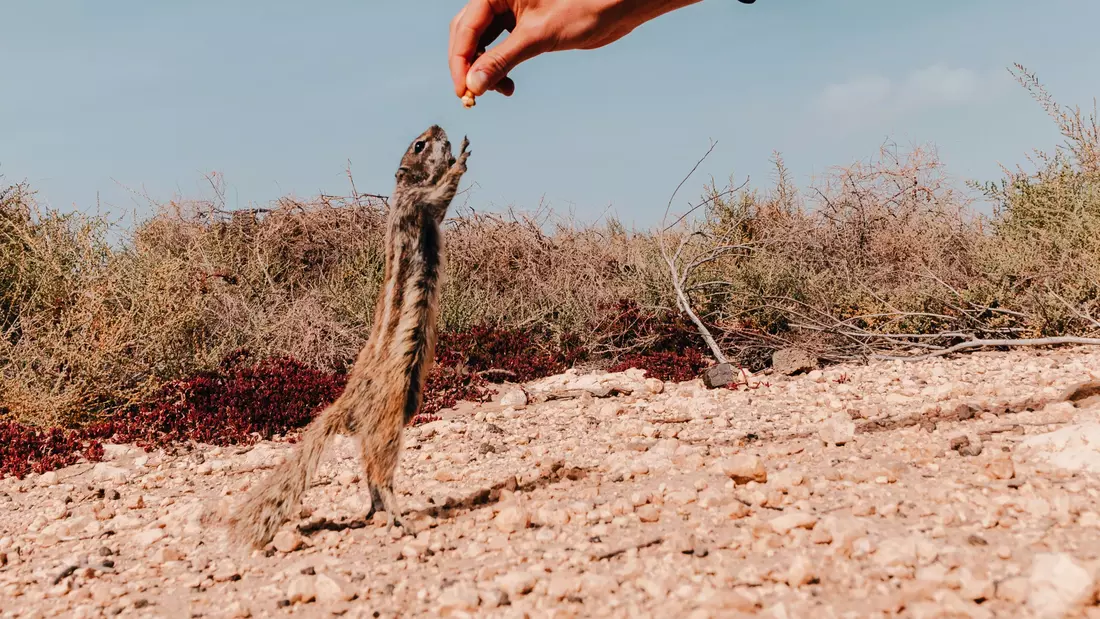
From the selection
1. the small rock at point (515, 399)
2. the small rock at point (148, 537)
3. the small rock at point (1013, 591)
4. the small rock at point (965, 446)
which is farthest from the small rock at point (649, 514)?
the small rock at point (515, 399)

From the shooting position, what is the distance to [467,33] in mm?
3586

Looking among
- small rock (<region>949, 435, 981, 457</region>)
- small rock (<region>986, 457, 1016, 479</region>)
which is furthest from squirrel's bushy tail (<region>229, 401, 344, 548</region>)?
small rock (<region>949, 435, 981, 457</region>)

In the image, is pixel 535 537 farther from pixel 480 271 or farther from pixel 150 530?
pixel 480 271

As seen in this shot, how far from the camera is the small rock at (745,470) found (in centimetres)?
388

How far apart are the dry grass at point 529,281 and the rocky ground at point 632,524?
174 cm

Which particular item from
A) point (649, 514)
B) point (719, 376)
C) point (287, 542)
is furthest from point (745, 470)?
point (719, 376)

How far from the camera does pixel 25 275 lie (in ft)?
25.5

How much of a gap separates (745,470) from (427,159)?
1898 mm

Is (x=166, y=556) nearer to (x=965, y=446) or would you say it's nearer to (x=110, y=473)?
(x=110, y=473)

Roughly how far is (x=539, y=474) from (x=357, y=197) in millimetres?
6703

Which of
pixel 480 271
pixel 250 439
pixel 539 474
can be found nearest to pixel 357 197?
pixel 480 271

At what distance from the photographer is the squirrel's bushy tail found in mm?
3717

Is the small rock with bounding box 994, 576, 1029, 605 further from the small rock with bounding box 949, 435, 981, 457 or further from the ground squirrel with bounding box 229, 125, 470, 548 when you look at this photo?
the ground squirrel with bounding box 229, 125, 470, 548

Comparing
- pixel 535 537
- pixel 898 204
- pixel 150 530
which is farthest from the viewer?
pixel 898 204
